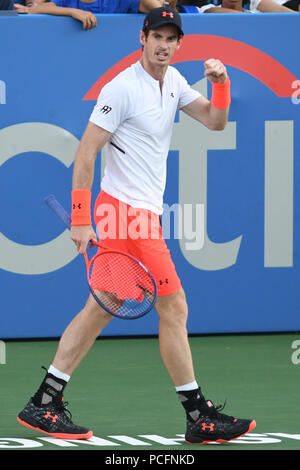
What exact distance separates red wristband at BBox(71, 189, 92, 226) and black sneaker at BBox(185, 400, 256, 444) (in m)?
1.05

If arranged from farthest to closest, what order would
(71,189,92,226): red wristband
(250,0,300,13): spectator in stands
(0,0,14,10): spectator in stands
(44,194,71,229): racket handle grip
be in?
(250,0,300,13): spectator in stands
(0,0,14,10): spectator in stands
(44,194,71,229): racket handle grip
(71,189,92,226): red wristband

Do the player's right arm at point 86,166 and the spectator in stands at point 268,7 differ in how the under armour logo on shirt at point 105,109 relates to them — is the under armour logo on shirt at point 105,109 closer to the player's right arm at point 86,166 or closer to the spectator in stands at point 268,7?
the player's right arm at point 86,166

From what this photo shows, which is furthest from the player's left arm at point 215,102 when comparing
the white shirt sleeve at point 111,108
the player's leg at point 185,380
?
the player's leg at point 185,380

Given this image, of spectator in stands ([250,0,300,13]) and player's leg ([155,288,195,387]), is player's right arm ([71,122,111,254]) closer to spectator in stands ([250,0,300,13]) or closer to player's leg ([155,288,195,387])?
player's leg ([155,288,195,387])

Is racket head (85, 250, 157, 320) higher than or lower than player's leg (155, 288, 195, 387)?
higher

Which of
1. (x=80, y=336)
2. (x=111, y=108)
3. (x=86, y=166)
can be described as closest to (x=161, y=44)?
(x=111, y=108)

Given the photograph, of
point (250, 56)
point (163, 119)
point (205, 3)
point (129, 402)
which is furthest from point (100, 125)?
point (205, 3)

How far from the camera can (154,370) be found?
6.89 m

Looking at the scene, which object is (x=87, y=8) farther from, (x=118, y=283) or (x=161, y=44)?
(x=118, y=283)

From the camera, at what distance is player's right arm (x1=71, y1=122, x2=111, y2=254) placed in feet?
16.9

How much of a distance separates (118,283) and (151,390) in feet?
4.05

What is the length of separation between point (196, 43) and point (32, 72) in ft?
3.66

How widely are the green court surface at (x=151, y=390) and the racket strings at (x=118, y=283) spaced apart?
2.01 ft

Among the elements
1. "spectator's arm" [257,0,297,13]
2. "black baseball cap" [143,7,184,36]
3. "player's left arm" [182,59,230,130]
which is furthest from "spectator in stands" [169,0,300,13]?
"black baseball cap" [143,7,184,36]
